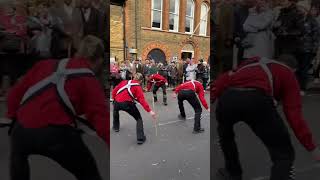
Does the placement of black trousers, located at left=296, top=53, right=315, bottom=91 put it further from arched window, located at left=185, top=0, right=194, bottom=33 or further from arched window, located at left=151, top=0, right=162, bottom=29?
arched window, located at left=151, top=0, right=162, bottom=29

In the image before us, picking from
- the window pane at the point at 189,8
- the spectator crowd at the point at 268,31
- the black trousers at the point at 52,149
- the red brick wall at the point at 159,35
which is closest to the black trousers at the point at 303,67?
the spectator crowd at the point at 268,31

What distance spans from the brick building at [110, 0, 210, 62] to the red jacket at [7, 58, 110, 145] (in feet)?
Result: 37.9

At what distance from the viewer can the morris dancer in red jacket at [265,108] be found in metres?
1.61

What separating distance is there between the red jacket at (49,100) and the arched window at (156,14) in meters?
13.0

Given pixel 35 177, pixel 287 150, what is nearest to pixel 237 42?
pixel 287 150

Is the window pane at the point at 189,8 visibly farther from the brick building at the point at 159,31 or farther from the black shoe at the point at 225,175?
the black shoe at the point at 225,175

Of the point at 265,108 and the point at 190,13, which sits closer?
the point at 265,108

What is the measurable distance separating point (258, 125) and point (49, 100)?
99 cm

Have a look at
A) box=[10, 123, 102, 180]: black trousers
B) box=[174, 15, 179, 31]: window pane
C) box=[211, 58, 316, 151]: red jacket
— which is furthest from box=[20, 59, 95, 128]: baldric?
box=[174, 15, 179, 31]: window pane

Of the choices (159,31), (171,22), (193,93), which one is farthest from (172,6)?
(193,93)

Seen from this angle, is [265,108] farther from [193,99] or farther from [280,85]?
[193,99]

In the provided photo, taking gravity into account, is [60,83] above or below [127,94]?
above

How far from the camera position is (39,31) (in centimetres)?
147

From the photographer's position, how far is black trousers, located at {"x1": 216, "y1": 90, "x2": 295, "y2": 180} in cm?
166
